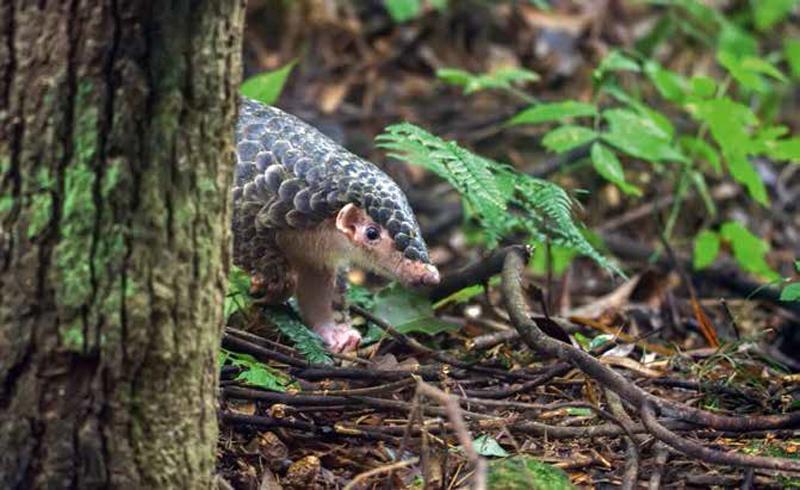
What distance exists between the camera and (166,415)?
2436 millimetres

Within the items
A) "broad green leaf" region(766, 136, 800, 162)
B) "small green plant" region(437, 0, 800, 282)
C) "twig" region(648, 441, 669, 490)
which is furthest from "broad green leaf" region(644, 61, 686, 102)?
"twig" region(648, 441, 669, 490)

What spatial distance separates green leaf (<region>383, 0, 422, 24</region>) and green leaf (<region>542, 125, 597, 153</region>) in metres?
2.63

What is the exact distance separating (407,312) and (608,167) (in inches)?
44.9

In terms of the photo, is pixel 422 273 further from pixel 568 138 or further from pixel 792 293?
pixel 568 138

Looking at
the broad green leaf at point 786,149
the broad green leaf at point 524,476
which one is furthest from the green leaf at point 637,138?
the broad green leaf at point 524,476

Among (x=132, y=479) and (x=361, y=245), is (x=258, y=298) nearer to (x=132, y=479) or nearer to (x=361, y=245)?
(x=361, y=245)

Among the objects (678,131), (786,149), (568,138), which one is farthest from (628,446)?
(678,131)

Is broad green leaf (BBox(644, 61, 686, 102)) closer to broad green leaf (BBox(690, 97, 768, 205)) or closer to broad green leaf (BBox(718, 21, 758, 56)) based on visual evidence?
broad green leaf (BBox(690, 97, 768, 205))

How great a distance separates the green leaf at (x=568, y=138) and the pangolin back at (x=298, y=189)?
141cm

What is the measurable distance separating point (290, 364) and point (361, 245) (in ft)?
1.31

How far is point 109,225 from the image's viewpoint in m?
2.29

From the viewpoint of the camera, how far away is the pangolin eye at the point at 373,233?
11.5 feet

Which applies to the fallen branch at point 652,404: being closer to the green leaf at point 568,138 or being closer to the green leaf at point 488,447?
the green leaf at point 488,447

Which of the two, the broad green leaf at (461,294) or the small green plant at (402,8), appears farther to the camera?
the small green plant at (402,8)
